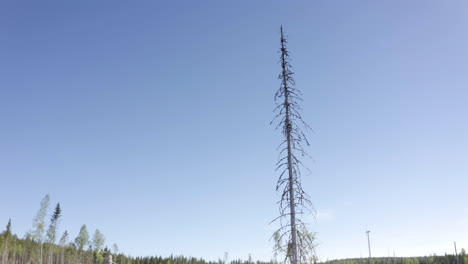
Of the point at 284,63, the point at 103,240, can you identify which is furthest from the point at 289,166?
the point at 103,240

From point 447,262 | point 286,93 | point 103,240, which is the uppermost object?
point 286,93

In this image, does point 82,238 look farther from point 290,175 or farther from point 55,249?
point 290,175

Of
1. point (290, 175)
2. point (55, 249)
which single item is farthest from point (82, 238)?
point (290, 175)

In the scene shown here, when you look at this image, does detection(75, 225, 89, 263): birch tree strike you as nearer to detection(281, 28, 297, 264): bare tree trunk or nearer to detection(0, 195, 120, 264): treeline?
detection(0, 195, 120, 264): treeline

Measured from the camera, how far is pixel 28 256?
106 m

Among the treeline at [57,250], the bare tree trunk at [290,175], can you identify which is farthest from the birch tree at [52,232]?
the bare tree trunk at [290,175]

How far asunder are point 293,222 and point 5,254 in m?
96.4

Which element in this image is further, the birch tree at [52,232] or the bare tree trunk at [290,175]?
the birch tree at [52,232]

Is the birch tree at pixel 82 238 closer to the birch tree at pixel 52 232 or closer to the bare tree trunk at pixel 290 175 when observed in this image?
the birch tree at pixel 52 232

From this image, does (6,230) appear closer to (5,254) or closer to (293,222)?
(5,254)

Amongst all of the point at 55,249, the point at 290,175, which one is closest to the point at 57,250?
the point at 55,249

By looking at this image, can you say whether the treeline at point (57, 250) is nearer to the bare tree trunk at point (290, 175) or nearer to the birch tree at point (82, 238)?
the birch tree at point (82, 238)

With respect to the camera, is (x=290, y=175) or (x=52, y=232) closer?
(x=290, y=175)

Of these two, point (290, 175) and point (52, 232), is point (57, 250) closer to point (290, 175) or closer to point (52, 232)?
point (52, 232)
